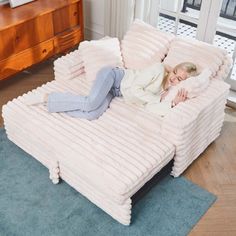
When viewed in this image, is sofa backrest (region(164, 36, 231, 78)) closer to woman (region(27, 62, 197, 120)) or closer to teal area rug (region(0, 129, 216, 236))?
woman (region(27, 62, 197, 120))

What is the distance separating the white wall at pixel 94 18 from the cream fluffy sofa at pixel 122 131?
1.02 m

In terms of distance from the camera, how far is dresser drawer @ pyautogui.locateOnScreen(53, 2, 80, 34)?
329 cm

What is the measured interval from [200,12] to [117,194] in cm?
176

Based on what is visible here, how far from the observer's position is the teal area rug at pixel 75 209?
7.08ft

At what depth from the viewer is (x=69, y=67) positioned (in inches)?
109

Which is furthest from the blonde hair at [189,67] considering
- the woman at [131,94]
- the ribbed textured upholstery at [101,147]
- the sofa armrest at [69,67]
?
the sofa armrest at [69,67]

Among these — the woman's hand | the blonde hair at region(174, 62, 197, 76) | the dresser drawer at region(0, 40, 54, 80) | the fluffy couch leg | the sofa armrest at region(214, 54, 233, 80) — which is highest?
the blonde hair at region(174, 62, 197, 76)

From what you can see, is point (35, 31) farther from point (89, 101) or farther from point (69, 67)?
point (89, 101)

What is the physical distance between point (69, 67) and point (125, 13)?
978 millimetres

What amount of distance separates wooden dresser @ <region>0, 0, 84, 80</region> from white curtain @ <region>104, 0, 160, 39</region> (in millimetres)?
274

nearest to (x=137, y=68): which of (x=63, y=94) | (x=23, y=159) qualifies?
(x=63, y=94)

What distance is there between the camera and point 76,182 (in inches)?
90.6

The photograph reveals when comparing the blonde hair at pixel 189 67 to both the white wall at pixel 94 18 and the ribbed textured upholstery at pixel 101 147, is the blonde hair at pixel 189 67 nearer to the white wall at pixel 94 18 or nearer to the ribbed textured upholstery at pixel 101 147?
the ribbed textured upholstery at pixel 101 147

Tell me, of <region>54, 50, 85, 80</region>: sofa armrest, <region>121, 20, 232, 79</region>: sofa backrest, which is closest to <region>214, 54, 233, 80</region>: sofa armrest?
<region>121, 20, 232, 79</region>: sofa backrest
